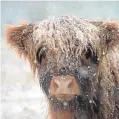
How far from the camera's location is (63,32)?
175 inches

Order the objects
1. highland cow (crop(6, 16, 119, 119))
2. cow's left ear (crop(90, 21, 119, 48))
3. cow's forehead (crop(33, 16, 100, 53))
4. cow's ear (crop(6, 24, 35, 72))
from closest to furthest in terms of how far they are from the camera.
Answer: highland cow (crop(6, 16, 119, 119)), cow's forehead (crop(33, 16, 100, 53)), cow's left ear (crop(90, 21, 119, 48)), cow's ear (crop(6, 24, 35, 72))

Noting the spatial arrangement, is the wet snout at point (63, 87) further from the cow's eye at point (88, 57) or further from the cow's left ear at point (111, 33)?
the cow's left ear at point (111, 33)

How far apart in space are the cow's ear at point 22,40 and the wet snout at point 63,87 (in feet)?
2.24

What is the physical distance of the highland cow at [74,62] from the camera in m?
4.25

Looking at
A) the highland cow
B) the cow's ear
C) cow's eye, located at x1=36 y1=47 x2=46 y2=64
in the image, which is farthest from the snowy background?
cow's eye, located at x1=36 y1=47 x2=46 y2=64

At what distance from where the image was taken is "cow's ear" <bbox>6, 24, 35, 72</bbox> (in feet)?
15.6

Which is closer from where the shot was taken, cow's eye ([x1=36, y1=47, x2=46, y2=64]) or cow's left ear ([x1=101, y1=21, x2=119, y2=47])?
cow's eye ([x1=36, y1=47, x2=46, y2=64])

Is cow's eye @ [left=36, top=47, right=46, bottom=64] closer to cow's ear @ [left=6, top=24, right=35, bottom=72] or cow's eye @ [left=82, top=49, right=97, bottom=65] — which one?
cow's ear @ [left=6, top=24, right=35, bottom=72]

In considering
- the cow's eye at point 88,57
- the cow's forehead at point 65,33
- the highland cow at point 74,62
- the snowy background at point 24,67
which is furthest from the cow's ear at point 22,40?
the cow's eye at point 88,57

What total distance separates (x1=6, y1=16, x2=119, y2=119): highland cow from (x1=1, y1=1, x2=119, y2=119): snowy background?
0.49m

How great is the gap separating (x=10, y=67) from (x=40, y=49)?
33.0ft

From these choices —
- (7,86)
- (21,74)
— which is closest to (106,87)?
(7,86)

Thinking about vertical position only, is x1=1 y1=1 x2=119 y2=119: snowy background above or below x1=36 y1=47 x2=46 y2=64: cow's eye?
below

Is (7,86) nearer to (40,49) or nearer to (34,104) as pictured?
(34,104)
